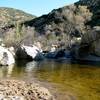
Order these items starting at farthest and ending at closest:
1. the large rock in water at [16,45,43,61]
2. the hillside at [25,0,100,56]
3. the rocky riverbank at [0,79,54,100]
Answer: the hillside at [25,0,100,56] → the large rock in water at [16,45,43,61] → the rocky riverbank at [0,79,54,100]

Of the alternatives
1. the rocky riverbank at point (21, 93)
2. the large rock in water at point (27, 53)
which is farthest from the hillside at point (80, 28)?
the rocky riverbank at point (21, 93)

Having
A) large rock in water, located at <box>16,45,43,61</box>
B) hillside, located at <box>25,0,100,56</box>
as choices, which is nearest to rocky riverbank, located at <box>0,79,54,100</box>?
large rock in water, located at <box>16,45,43,61</box>

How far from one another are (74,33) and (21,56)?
4022 centimetres

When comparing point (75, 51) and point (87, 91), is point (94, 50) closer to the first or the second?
point (75, 51)

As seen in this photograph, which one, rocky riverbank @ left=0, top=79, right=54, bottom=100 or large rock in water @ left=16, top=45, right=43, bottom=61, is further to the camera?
large rock in water @ left=16, top=45, right=43, bottom=61

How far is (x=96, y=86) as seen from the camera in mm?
24578

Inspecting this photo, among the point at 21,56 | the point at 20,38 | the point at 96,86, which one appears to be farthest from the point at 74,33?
the point at 96,86

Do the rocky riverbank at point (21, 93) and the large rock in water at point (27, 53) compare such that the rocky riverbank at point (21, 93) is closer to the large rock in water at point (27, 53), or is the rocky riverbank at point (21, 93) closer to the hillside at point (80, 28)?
the large rock in water at point (27, 53)

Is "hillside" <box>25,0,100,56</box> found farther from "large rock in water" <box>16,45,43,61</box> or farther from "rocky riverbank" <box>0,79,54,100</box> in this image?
"rocky riverbank" <box>0,79,54,100</box>

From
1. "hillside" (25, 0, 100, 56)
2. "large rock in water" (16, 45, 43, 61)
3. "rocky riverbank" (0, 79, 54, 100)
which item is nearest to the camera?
"rocky riverbank" (0, 79, 54, 100)

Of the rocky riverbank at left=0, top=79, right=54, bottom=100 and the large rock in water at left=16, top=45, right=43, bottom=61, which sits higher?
the large rock in water at left=16, top=45, right=43, bottom=61

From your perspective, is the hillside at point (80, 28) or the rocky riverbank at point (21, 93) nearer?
the rocky riverbank at point (21, 93)

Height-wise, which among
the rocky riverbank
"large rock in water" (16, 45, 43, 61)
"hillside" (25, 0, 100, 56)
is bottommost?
the rocky riverbank

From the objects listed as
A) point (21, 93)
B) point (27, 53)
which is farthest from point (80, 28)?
point (21, 93)
